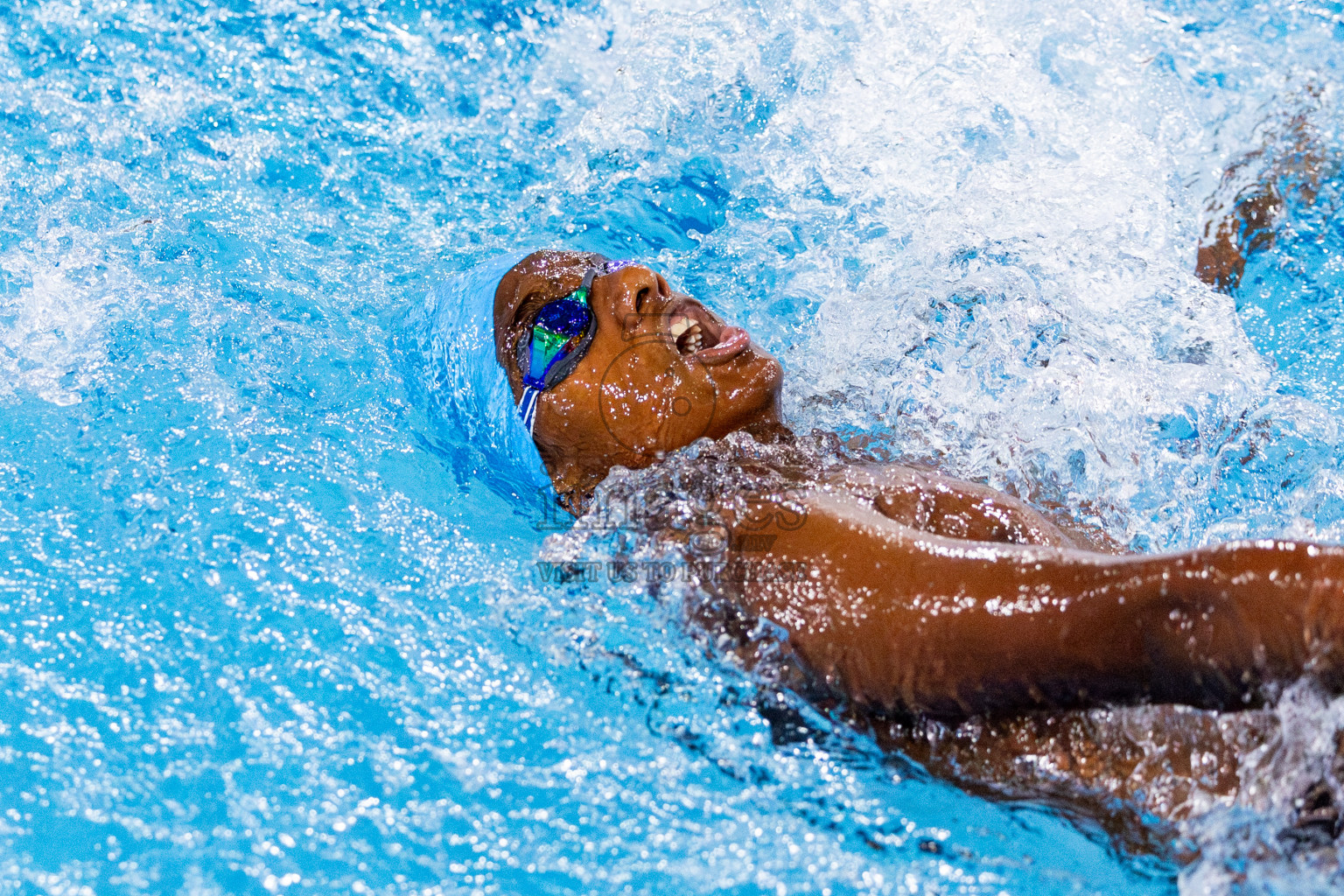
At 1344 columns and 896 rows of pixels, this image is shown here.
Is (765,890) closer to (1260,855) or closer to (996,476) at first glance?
(1260,855)

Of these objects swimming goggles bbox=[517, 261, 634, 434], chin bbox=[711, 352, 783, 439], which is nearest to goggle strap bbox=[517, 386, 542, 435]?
swimming goggles bbox=[517, 261, 634, 434]

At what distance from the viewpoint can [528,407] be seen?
7.66ft

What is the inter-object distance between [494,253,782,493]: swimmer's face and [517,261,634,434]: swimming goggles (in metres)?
0.02

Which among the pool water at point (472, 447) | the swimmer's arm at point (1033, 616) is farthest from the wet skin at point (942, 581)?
the pool water at point (472, 447)

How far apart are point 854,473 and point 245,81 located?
314 centimetres

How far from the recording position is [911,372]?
2834 mm

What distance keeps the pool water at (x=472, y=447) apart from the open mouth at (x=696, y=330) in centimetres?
51

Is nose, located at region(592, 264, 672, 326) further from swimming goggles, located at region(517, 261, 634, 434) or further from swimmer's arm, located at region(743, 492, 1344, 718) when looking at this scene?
swimmer's arm, located at region(743, 492, 1344, 718)

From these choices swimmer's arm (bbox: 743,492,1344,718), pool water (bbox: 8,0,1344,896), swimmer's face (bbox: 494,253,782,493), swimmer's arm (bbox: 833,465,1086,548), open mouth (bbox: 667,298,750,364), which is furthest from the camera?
open mouth (bbox: 667,298,750,364)

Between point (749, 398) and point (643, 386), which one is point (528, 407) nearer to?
point (643, 386)

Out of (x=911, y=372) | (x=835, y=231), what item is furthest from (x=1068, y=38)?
(x=911, y=372)

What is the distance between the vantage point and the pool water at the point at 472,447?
6.10 feet

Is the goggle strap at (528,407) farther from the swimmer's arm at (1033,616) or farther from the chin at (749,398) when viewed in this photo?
the swimmer's arm at (1033,616)

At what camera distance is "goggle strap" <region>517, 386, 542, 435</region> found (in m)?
2.32
